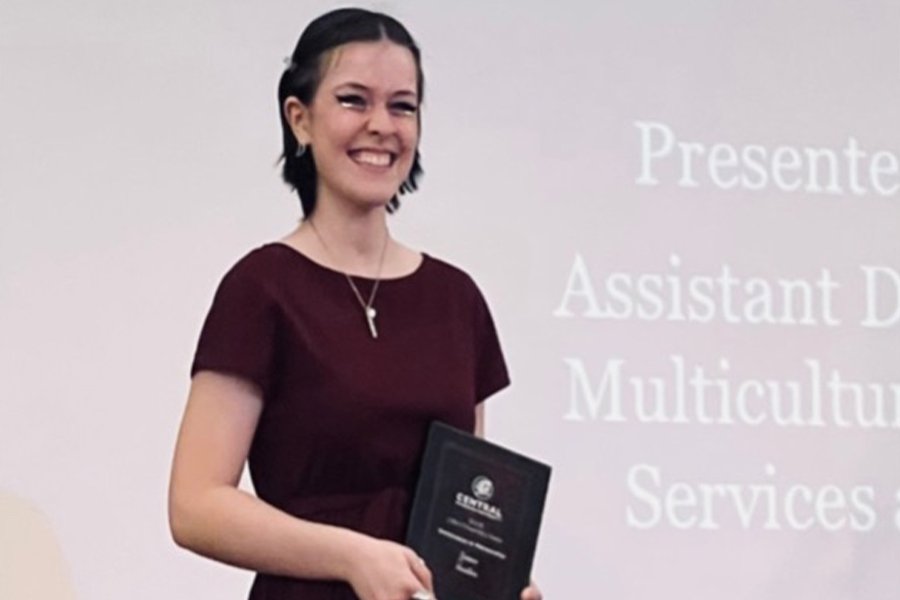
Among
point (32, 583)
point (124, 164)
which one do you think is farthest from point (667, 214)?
point (32, 583)

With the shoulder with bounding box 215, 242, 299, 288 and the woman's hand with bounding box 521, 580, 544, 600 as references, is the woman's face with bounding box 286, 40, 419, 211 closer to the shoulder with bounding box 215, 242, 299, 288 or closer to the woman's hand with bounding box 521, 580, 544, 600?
the shoulder with bounding box 215, 242, 299, 288

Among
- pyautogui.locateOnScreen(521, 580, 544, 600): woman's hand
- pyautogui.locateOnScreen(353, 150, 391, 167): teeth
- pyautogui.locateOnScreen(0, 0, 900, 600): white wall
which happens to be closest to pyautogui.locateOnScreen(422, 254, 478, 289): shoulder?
pyautogui.locateOnScreen(353, 150, 391, 167): teeth

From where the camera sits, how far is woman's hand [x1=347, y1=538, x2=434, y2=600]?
41.6 inches

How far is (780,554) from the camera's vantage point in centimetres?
234

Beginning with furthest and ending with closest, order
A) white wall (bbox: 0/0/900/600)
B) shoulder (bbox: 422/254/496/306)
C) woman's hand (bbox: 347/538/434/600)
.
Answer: white wall (bbox: 0/0/900/600) < shoulder (bbox: 422/254/496/306) < woman's hand (bbox: 347/538/434/600)

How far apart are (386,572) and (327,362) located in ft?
0.56

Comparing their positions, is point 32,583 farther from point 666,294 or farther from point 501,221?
point 666,294

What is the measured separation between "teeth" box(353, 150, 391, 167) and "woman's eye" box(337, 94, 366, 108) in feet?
0.11

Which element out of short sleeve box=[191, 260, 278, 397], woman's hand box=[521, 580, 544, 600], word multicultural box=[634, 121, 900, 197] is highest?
word multicultural box=[634, 121, 900, 197]

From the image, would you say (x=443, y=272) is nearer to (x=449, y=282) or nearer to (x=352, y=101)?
(x=449, y=282)

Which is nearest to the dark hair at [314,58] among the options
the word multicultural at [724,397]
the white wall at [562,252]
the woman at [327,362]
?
the woman at [327,362]

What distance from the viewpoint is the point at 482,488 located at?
119 centimetres

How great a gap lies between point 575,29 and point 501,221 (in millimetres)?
306

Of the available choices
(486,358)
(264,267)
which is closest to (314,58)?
(264,267)
